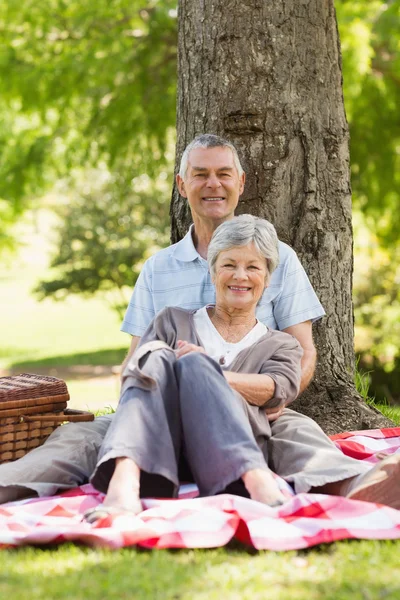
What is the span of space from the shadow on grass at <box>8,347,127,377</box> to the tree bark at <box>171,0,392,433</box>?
40.3 feet

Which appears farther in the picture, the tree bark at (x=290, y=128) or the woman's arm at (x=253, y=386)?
the tree bark at (x=290, y=128)

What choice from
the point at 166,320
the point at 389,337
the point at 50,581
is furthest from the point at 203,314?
the point at 389,337

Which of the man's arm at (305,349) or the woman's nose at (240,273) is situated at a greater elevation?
the woman's nose at (240,273)

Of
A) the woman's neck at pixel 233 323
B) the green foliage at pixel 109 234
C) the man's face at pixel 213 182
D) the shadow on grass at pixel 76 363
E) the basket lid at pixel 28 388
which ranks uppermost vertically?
the green foliage at pixel 109 234

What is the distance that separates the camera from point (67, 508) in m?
3.28

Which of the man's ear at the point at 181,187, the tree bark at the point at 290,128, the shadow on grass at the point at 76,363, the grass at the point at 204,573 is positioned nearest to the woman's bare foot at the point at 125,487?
the grass at the point at 204,573

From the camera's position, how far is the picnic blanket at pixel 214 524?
2883mm

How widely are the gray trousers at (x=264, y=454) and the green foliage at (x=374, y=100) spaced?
6038mm

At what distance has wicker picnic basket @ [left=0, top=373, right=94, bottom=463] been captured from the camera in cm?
377

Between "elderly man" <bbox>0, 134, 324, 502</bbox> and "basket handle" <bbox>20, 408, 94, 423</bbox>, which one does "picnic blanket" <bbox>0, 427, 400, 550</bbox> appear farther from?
"elderly man" <bbox>0, 134, 324, 502</bbox>

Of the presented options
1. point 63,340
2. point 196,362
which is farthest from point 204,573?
point 63,340

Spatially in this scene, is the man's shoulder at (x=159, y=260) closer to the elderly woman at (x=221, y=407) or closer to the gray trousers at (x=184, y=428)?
the elderly woman at (x=221, y=407)

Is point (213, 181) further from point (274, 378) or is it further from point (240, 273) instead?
point (274, 378)

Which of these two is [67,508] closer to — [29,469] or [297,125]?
[29,469]
